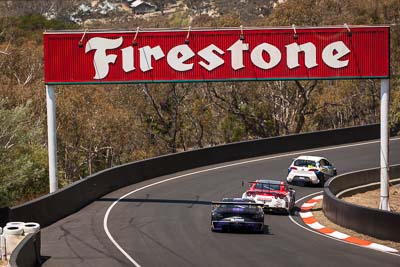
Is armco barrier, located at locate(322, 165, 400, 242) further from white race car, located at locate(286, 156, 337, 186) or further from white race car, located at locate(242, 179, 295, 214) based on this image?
white race car, located at locate(286, 156, 337, 186)

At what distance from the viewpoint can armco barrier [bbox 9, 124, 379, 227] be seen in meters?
25.5

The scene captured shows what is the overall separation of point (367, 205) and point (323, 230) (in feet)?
27.7

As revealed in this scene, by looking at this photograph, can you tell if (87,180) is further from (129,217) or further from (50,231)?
(50,231)

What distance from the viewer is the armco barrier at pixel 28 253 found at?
55.1ft

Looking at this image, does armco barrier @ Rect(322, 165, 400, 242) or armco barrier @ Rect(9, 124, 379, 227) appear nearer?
armco barrier @ Rect(322, 165, 400, 242)

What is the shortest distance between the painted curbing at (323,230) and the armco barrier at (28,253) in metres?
9.77

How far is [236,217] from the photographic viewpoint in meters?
24.0

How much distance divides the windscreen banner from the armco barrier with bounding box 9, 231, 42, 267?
38.5 ft

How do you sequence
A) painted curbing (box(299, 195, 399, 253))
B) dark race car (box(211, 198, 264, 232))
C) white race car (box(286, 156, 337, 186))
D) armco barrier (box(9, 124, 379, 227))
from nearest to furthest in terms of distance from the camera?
1. painted curbing (box(299, 195, 399, 253))
2. dark race car (box(211, 198, 264, 232))
3. armco barrier (box(9, 124, 379, 227))
4. white race car (box(286, 156, 337, 186))

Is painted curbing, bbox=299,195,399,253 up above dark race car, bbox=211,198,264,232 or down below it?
below

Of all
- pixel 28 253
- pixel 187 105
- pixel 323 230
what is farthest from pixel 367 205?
pixel 187 105

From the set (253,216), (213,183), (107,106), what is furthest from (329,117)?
(253,216)

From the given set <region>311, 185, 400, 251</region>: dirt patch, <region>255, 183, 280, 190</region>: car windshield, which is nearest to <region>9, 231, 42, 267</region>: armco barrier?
<region>311, 185, 400, 251</region>: dirt patch

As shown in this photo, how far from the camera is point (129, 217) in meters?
27.5
